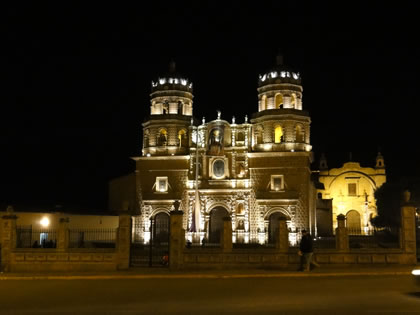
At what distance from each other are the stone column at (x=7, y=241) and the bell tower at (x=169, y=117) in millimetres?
22887

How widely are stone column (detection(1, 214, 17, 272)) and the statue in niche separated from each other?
22.6 meters

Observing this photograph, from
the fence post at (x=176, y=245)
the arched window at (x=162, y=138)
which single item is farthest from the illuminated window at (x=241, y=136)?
the fence post at (x=176, y=245)

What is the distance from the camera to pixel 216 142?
40.5m

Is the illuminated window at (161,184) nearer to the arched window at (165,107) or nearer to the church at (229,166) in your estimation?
the church at (229,166)

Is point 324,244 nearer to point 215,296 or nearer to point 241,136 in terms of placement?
point 241,136

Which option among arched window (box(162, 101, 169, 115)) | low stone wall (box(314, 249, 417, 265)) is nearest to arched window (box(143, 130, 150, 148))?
arched window (box(162, 101, 169, 115))

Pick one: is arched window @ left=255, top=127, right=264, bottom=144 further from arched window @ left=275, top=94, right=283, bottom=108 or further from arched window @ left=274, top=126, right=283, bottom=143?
arched window @ left=275, top=94, right=283, bottom=108

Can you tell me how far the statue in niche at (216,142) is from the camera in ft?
132

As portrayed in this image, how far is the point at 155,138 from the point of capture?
138 feet

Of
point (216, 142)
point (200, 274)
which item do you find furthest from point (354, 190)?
point (200, 274)

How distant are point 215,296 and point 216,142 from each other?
2876 centimetres

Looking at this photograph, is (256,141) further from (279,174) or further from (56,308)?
(56,308)

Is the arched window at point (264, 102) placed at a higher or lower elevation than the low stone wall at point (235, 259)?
higher

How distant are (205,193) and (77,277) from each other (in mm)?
23679
